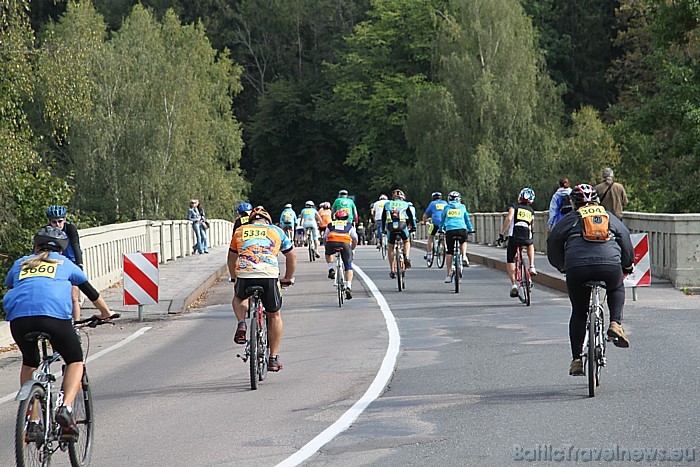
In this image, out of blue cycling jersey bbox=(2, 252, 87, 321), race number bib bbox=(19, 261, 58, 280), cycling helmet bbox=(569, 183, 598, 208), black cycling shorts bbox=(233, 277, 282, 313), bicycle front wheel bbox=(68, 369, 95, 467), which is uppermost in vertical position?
cycling helmet bbox=(569, 183, 598, 208)

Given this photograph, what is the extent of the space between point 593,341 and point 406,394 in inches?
66.6

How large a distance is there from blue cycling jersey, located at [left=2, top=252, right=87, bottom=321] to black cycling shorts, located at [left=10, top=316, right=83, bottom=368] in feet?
0.12

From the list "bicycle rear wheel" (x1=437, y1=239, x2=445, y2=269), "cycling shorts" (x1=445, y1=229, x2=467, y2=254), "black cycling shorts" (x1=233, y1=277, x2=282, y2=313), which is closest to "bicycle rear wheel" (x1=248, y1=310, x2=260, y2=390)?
"black cycling shorts" (x1=233, y1=277, x2=282, y2=313)

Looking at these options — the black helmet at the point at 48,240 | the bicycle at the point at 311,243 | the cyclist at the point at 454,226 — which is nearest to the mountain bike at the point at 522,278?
the cyclist at the point at 454,226

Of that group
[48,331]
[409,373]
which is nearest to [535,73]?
[409,373]

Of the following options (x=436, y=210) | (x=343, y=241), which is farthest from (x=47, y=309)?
(x=436, y=210)

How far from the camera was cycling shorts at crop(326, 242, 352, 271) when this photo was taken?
19875 millimetres

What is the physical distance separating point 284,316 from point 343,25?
226ft

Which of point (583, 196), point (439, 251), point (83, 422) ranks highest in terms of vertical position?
point (583, 196)

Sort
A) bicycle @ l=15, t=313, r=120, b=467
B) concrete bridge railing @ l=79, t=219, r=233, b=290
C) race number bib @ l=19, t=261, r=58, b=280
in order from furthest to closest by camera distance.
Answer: concrete bridge railing @ l=79, t=219, r=233, b=290, race number bib @ l=19, t=261, r=58, b=280, bicycle @ l=15, t=313, r=120, b=467

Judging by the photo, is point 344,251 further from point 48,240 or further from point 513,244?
point 48,240

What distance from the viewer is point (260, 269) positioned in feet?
37.3

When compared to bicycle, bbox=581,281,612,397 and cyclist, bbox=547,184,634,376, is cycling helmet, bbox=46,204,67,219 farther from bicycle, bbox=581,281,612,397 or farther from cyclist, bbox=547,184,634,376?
bicycle, bbox=581,281,612,397

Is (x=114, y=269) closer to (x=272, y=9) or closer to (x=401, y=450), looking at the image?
(x=401, y=450)
